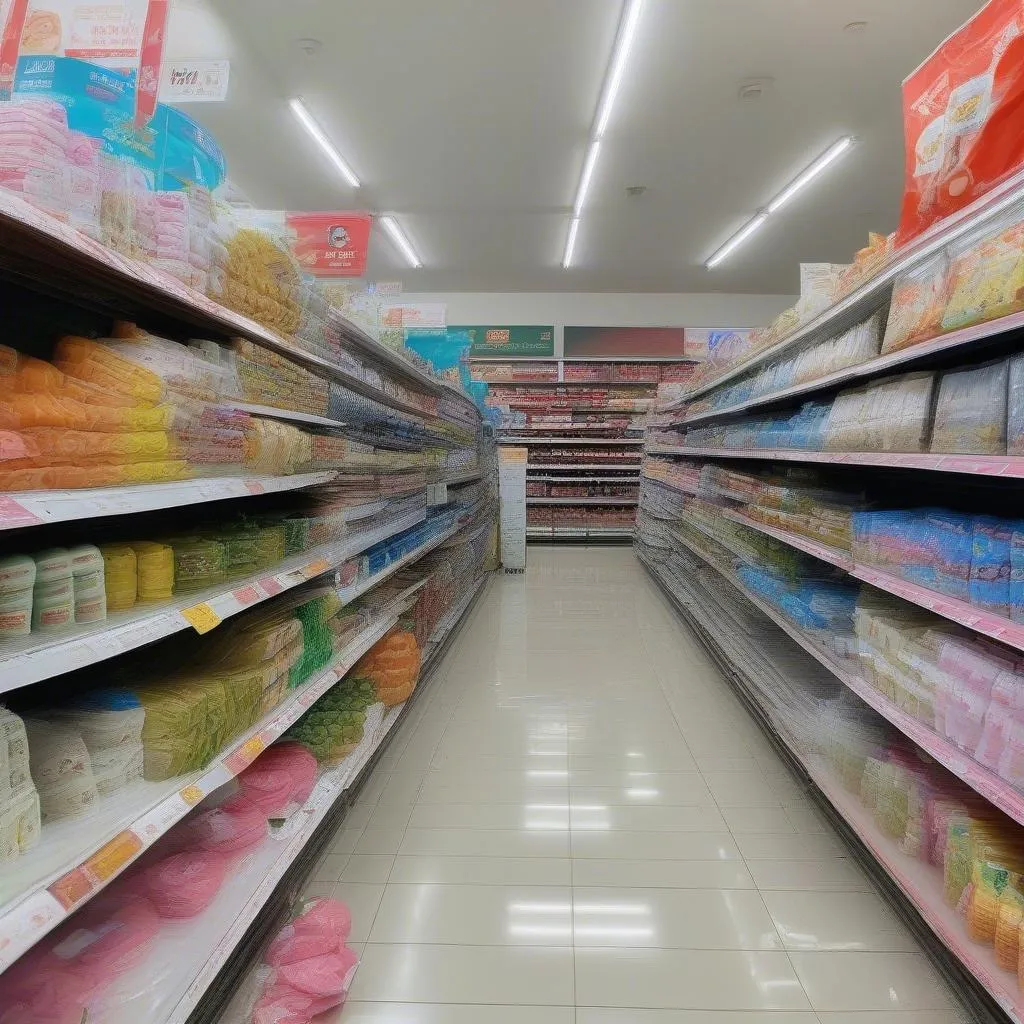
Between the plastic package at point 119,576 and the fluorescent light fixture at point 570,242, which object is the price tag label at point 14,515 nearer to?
the plastic package at point 119,576

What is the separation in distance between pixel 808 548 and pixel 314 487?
6.69ft

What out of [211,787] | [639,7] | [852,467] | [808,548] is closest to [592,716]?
[808,548]

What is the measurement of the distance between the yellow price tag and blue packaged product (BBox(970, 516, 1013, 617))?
6.02 feet

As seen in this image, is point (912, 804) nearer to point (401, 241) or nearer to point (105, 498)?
point (105, 498)

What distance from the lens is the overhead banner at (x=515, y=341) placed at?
11.0 metres

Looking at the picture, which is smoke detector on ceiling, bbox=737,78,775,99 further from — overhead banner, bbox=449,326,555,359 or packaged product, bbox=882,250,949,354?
overhead banner, bbox=449,326,555,359

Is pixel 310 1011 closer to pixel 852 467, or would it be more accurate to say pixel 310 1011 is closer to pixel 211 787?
pixel 211 787

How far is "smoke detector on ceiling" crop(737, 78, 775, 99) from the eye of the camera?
4.98 metres

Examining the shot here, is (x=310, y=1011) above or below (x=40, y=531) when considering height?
below

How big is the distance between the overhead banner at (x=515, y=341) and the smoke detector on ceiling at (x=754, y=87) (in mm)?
5956

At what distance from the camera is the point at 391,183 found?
22.2 ft

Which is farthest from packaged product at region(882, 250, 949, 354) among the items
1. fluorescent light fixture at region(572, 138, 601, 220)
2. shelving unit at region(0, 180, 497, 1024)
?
fluorescent light fixture at region(572, 138, 601, 220)

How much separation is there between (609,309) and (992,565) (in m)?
9.98

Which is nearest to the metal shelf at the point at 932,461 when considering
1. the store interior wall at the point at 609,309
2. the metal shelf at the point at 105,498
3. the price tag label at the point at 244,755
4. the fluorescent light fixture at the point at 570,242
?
the metal shelf at the point at 105,498
